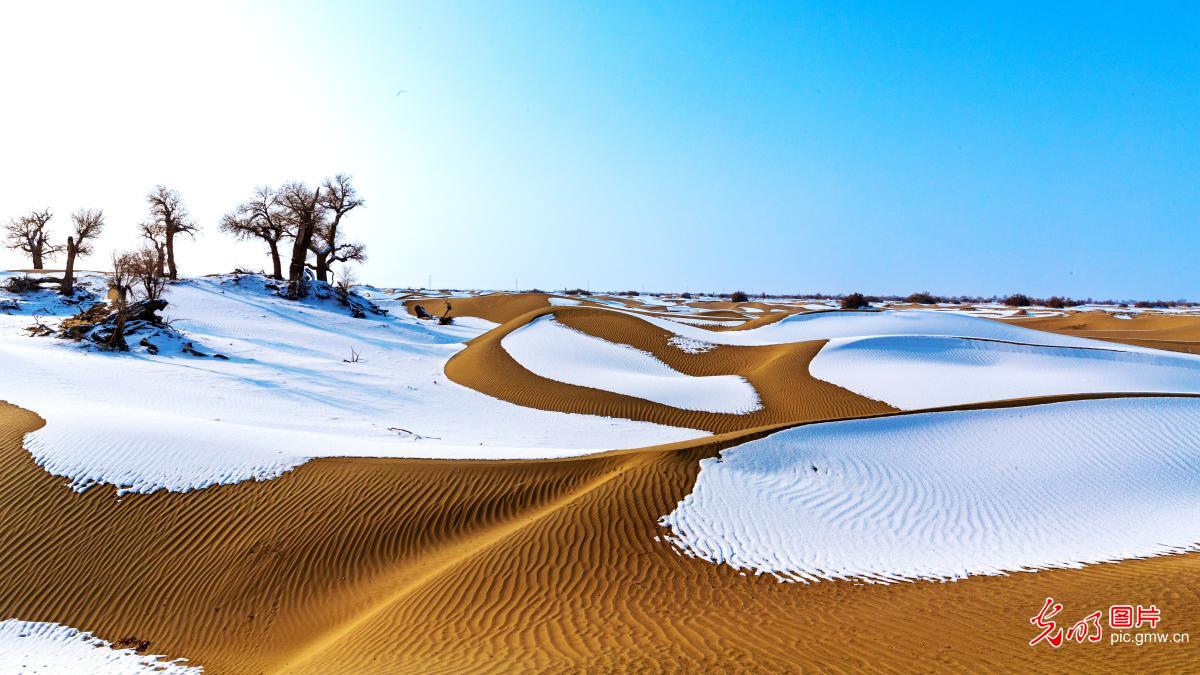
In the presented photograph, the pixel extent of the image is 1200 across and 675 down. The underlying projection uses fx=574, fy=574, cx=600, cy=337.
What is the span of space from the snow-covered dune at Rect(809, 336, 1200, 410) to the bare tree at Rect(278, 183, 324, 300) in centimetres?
3127

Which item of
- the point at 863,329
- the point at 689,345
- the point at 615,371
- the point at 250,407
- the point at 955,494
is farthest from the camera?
the point at 863,329

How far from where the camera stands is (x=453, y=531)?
25.5ft

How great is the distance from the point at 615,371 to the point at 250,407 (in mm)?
12018

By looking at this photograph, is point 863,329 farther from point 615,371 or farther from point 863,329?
point 615,371

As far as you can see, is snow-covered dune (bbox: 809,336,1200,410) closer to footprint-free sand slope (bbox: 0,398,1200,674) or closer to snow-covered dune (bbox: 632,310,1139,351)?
snow-covered dune (bbox: 632,310,1139,351)

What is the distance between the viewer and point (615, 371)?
21.8 m

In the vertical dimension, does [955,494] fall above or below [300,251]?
below

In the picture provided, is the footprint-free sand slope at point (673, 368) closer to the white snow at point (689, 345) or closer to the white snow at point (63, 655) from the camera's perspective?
the white snow at point (689, 345)

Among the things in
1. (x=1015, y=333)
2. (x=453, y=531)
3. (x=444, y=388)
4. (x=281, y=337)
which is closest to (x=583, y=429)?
(x=444, y=388)

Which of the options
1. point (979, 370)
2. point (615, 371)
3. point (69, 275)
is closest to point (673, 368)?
point (615, 371)

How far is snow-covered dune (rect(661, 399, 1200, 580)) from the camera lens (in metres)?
7.08

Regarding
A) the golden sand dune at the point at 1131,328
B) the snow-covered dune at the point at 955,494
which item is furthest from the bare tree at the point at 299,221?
the golden sand dune at the point at 1131,328

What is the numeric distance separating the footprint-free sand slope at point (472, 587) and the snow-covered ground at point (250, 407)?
602 mm

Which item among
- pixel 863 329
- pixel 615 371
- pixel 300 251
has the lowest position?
pixel 615 371
